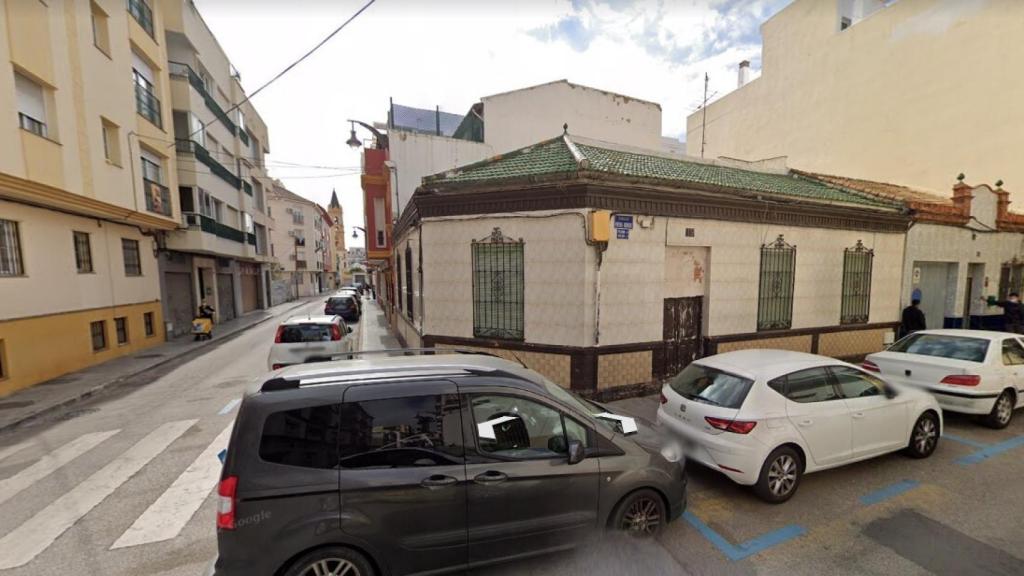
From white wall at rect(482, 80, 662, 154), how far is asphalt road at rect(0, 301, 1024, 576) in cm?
1236

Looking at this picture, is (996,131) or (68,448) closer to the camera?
(68,448)

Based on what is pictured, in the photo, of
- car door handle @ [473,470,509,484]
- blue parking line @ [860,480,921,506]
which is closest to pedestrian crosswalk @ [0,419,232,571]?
car door handle @ [473,470,509,484]

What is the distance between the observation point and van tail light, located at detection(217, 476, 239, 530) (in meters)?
2.46

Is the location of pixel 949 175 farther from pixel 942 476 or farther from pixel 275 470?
pixel 275 470

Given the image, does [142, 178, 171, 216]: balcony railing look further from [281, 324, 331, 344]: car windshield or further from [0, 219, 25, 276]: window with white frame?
[281, 324, 331, 344]: car windshield

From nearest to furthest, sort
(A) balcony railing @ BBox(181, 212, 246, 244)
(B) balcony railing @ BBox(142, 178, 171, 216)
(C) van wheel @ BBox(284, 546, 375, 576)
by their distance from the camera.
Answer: (C) van wheel @ BBox(284, 546, 375, 576), (B) balcony railing @ BBox(142, 178, 171, 216), (A) balcony railing @ BBox(181, 212, 246, 244)

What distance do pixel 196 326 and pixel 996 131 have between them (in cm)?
3026

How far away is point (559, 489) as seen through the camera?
3.04 m

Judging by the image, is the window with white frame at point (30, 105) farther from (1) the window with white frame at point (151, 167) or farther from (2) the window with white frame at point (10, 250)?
(1) the window with white frame at point (151, 167)

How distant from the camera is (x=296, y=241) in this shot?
4425 centimetres

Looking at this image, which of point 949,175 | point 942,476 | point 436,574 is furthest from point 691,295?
point 949,175

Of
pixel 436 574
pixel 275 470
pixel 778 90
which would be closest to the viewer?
pixel 275 470

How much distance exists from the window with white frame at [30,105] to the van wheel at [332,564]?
11868mm

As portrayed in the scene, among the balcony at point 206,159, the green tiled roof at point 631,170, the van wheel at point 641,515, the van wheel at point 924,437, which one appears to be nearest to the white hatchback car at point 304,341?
the green tiled roof at point 631,170
